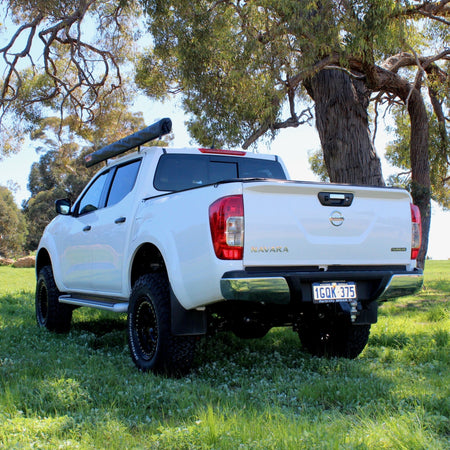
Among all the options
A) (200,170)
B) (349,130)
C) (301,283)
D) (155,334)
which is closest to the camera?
(301,283)

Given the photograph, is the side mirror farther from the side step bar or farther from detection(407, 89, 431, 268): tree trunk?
detection(407, 89, 431, 268): tree trunk

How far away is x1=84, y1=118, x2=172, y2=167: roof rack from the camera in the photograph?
5.27 m

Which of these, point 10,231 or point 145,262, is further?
point 10,231

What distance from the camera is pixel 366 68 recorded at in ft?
35.9

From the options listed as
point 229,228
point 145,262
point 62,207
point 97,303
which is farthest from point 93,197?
point 229,228

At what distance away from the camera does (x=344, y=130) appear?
11.1 meters

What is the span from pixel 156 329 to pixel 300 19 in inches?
254

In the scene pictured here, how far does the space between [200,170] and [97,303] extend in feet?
5.79

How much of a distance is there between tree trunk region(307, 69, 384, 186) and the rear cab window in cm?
497

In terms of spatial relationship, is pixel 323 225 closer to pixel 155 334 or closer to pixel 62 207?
pixel 155 334

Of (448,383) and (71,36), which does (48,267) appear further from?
(71,36)

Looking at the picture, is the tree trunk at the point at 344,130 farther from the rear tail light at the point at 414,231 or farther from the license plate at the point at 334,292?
the license plate at the point at 334,292

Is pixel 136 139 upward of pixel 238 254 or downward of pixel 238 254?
upward

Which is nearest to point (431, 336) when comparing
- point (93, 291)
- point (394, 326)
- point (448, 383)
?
point (394, 326)
